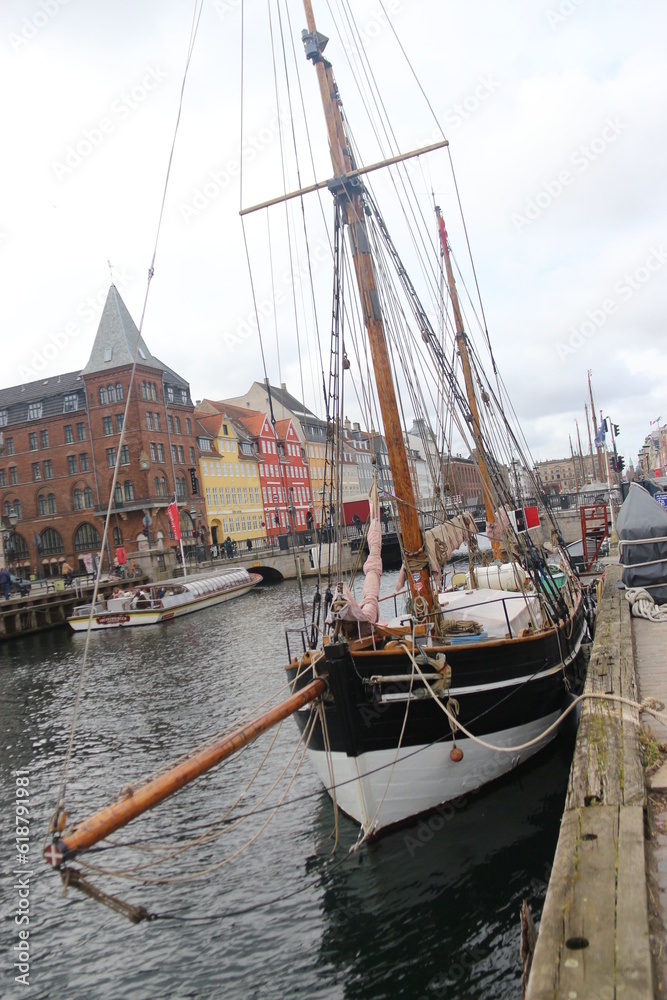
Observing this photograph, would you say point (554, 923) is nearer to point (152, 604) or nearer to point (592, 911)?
point (592, 911)

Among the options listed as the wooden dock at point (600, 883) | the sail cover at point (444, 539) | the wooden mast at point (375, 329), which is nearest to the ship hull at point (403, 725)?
the wooden mast at point (375, 329)

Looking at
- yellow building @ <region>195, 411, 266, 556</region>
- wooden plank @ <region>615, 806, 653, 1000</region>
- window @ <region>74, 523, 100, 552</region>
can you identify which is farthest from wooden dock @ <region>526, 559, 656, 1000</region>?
window @ <region>74, 523, 100, 552</region>

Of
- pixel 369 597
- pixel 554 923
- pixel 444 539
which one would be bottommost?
pixel 554 923

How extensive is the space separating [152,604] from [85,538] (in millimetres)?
30004

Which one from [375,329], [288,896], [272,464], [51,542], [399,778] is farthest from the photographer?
[272,464]

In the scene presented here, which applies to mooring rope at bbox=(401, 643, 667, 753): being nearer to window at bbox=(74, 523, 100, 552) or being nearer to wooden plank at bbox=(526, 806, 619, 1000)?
wooden plank at bbox=(526, 806, 619, 1000)

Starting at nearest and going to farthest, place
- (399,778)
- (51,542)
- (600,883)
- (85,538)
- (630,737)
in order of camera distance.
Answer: (600,883)
(630,737)
(399,778)
(85,538)
(51,542)

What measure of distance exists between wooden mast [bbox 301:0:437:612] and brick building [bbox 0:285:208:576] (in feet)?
168

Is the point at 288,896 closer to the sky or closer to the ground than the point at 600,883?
closer to the ground

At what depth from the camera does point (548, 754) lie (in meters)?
11.7

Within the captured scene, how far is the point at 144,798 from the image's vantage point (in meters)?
5.71

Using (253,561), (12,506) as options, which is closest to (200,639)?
(253,561)

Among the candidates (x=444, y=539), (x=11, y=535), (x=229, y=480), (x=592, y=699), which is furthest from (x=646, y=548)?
(x=229, y=480)

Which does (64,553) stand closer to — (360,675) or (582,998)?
(360,675)
